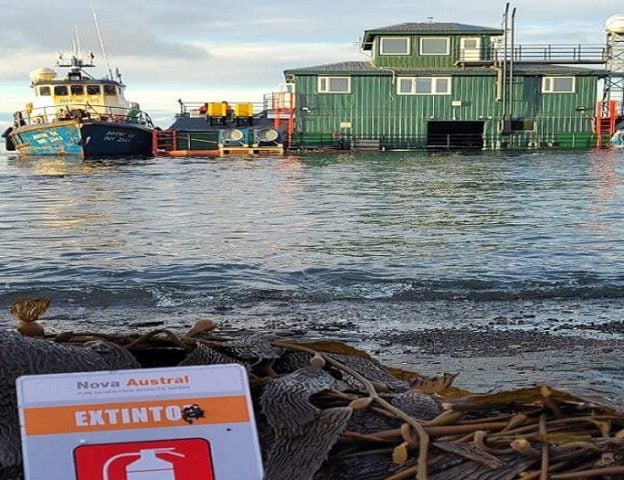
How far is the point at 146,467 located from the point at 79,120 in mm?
36975

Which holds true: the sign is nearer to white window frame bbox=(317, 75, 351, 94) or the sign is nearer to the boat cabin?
the boat cabin

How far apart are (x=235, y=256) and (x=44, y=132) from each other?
30.2 meters

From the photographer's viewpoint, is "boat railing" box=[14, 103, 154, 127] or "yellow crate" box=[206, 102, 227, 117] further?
"yellow crate" box=[206, 102, 227, 117]

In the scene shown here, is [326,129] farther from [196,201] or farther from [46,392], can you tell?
[46,392]

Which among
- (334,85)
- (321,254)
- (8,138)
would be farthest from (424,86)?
(321,254)

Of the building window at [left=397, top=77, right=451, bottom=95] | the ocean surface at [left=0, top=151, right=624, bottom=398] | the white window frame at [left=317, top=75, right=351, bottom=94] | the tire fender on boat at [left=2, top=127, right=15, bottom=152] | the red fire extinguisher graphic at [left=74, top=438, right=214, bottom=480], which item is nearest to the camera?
the red fire extinguisher graphic at [left=74, top=438, right=214, bottom=480]

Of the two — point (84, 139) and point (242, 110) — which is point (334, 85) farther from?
point (84, 139)

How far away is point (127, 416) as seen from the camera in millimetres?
2027

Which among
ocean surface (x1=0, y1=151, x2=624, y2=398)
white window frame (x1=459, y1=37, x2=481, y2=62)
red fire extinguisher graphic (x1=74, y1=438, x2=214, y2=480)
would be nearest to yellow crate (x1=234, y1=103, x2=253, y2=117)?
white window frame (x1=459, y1=37, x2=481, y2=62)

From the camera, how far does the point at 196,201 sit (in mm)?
18594

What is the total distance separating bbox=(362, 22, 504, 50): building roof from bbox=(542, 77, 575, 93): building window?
131 inches

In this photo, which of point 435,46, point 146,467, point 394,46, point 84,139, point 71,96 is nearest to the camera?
point 146,467

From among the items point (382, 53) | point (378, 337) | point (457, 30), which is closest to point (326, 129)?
point (382, 53)

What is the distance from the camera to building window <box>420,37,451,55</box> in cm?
4147
